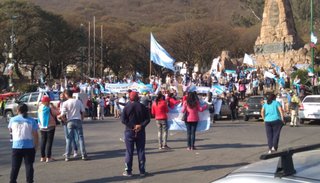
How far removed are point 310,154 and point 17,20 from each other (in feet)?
202

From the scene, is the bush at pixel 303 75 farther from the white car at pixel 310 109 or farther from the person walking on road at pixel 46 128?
the person walking on road at pixel 46 128

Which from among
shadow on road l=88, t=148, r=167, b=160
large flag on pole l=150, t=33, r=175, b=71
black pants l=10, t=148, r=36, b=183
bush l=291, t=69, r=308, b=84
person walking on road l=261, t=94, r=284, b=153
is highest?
large flag on pole l=150, t=33, r=175, b=71

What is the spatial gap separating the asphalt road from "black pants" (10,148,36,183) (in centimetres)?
86

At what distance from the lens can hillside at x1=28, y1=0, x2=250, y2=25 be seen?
12791 centimetres

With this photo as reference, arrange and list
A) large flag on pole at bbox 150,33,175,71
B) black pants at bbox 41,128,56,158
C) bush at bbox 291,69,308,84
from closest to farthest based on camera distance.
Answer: black pants at bbox 41,128,56,158, large flag on pole at bbox 150,33,175,71, bush at bbox 291,69,308,84

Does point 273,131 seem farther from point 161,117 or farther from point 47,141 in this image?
point 47,141

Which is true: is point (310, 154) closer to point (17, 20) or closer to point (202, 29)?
point (17, 20)

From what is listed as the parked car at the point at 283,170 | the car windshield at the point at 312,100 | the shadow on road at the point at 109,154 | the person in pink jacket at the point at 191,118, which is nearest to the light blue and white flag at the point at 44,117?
the shadow on road at the point at 109,154

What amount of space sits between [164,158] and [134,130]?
7.93 ft

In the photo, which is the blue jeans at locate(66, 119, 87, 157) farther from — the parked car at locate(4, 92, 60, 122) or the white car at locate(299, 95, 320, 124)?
the white car at locate(299, 95, 320, 124)

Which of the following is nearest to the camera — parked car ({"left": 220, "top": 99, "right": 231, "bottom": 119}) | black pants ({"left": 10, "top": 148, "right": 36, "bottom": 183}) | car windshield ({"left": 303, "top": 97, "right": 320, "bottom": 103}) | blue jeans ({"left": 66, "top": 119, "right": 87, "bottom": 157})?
black pants ({"left": 10, "top": 148, "right": 36, "bottom": 183})

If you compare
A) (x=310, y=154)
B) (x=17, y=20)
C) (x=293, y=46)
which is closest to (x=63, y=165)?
(x=310, y=154)

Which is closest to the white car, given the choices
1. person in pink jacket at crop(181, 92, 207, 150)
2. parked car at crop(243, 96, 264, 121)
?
parked car at crop(243, 96, 264, 121)

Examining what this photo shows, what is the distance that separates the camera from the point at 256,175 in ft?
8.07
